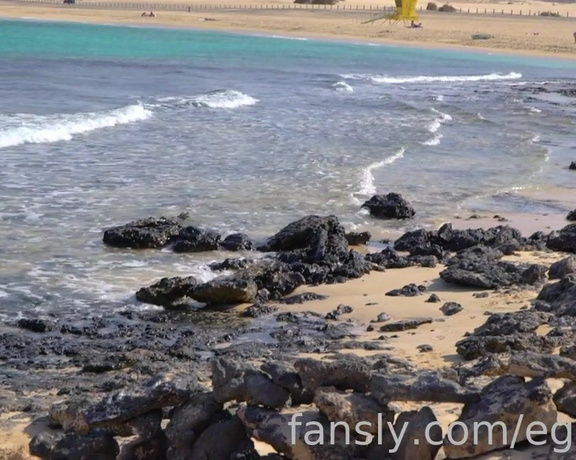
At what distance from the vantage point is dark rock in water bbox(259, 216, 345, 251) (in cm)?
1355

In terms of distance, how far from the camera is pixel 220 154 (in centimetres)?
2106

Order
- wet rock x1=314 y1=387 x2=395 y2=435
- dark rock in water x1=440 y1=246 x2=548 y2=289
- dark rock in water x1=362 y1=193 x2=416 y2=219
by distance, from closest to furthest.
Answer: wet rock x1=314 y1=387 x2=395 y2=435, dark rock in water x1=440 y1=246 x2=548 y2=289, dark rock in water x1=362 y1=193 x2=416 y2=219

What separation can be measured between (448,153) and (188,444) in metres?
17.3

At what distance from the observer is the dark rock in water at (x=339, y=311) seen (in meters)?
10.8

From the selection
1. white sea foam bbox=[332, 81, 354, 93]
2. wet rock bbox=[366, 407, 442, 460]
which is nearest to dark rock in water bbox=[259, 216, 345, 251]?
wet rock bbox=[366, 407, 442, 460]

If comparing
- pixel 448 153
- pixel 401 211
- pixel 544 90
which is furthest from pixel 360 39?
pixel 401 211

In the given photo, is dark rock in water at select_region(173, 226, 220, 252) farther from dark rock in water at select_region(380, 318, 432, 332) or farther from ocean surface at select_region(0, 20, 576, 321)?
dark rock in water at select_region(380, 318, 432, 332)

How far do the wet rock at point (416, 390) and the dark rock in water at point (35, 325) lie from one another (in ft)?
15.6

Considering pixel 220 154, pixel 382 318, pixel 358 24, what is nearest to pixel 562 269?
pixel 382 318

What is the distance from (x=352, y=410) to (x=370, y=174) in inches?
540

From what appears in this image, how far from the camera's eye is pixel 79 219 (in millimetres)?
14789

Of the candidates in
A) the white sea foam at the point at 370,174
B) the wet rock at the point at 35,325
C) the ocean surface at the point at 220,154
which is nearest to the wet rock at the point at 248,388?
the wet rock at the point at 35,325

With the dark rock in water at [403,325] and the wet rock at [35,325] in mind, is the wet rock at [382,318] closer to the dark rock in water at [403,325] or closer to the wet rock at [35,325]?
the dark rock in water at [403,325]

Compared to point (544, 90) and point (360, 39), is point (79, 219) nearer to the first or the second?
point (544, 90)
